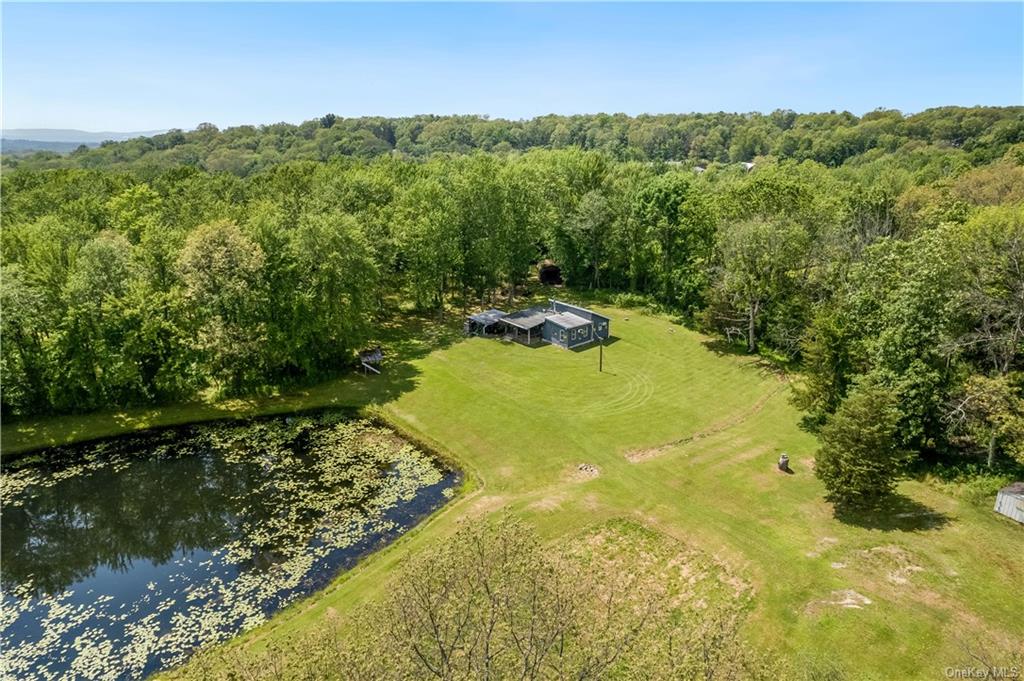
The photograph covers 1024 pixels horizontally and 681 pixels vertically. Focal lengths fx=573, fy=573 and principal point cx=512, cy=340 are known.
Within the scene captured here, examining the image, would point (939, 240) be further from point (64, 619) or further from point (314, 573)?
point (64, 619)

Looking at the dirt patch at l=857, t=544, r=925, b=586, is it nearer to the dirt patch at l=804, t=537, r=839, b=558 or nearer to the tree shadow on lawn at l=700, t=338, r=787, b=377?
the dirt patch at l=804, t=537, r=839, b=558

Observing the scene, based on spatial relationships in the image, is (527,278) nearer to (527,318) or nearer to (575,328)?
(527,318)

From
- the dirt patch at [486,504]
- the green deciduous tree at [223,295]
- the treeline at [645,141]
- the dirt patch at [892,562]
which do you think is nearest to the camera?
the dirt patch at [892,562]

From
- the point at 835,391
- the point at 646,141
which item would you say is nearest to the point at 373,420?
the point at 835,391

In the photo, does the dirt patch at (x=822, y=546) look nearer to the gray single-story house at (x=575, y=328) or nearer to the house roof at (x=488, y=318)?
the gray single-story house at (x=575, y=328)

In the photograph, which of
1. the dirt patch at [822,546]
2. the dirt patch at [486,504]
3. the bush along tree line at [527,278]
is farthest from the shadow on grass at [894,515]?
the dirt patch at [486,504]

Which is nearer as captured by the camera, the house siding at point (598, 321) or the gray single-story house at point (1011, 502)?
the gray single-story house at point (1011, 502)

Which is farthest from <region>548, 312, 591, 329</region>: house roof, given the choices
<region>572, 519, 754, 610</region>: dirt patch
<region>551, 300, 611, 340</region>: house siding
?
<region>572, 519, 754, 610</region>: dirt patch

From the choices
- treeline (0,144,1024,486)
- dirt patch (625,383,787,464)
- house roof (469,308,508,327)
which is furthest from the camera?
house roof (469,308,508,327)
